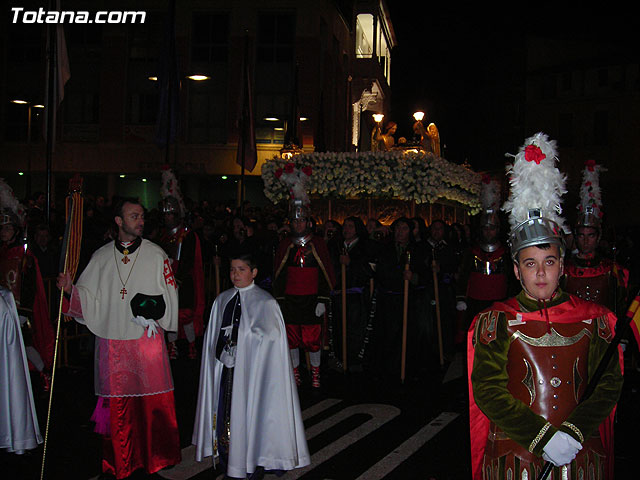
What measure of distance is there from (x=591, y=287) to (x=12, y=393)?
5802 millimetres

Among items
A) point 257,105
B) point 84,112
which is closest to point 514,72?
point 257,105

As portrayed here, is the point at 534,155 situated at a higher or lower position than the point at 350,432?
higher

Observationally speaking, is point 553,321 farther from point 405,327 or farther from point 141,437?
point 405,327

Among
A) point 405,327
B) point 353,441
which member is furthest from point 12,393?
point 405,327

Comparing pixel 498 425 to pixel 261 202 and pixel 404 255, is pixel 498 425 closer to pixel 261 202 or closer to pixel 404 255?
pixel 404 255

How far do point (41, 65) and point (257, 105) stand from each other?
955 centimetres

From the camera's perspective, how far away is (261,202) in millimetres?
29531

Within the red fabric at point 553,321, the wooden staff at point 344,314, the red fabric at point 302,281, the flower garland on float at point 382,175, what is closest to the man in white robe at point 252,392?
the red fabric at point 553,321

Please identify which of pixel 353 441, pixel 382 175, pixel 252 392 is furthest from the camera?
pixel 382 175

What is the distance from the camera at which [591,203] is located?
7867mm

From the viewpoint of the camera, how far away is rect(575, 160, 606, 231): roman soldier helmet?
788 centimetres

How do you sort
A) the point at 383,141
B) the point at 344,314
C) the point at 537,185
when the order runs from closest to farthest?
1. the point at 537,185
2. the point at 344,314
3. the point at 383,141

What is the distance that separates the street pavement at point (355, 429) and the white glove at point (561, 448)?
73.2 inches

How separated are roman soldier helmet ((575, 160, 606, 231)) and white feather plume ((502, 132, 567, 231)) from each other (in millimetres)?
4457
